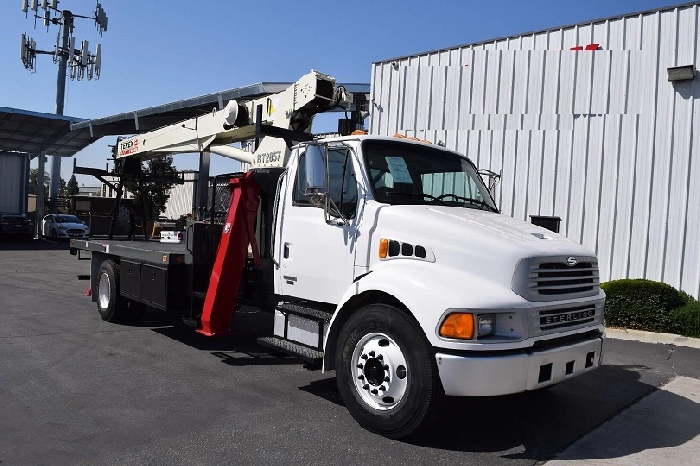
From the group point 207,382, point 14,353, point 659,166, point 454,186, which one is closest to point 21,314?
point 14,353

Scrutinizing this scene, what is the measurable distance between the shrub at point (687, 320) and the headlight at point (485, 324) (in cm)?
651

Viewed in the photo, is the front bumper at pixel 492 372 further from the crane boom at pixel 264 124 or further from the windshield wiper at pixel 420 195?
the crane boom at pixel 264 124

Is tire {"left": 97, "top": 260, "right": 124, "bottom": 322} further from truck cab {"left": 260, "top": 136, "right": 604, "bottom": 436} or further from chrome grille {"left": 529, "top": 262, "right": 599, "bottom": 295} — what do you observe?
chrome grille {"left": 529, "top": 262, "right": 599, "bottom": 295}

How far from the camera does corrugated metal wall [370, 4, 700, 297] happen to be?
1008cm

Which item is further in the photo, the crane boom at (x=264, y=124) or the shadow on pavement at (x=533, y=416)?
the crane boom at (x=264, y=124)

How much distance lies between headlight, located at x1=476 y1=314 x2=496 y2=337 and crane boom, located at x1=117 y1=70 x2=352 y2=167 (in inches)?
117

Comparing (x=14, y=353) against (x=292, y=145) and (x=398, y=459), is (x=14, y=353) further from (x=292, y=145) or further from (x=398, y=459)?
(x=398, y=459)

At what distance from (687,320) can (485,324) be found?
6.64 m

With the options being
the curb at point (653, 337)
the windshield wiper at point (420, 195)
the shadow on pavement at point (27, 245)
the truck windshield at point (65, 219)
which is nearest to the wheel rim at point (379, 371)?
the windshield wiper at point (420, 195)

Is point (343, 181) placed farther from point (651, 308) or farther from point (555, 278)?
point (651, 308)

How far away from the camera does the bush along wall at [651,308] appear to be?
916cm

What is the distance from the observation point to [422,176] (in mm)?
5621

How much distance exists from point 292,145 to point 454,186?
1847 mm

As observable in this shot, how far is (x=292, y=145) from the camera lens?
6406 mm
